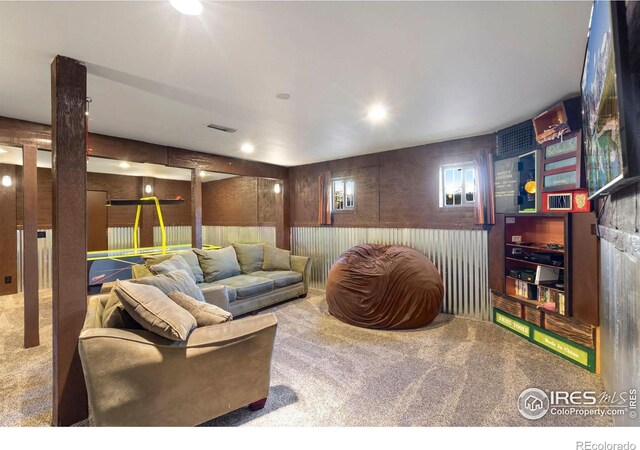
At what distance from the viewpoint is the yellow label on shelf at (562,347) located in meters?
2.56

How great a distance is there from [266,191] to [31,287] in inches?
174

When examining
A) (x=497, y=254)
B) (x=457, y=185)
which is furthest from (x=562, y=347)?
(x=457, y=185)

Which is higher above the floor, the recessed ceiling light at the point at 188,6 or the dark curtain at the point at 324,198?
the recessed ceiling light at the point at 188,6

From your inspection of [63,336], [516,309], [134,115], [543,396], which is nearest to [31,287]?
[63,336]

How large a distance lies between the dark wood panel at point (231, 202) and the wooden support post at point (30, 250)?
4.15m

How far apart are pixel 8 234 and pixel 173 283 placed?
500 centimetres

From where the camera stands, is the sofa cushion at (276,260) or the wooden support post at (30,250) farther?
the sofa cushion at (276,260)

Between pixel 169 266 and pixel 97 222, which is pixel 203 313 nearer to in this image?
pixel 169 266

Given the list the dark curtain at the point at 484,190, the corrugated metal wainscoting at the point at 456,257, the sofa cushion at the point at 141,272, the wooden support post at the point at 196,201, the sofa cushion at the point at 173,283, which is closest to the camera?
the sofa cushion at the point at 173,283

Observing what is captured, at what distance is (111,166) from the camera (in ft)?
18.9

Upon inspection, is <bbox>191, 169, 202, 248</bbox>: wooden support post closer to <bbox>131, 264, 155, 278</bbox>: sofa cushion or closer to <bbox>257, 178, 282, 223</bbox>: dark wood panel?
<bbox>131, 264, 155, 278</bbox>: sofa cushion

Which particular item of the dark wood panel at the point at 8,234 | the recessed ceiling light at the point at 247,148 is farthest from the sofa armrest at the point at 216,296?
the dark wood panel at the point at 8,234

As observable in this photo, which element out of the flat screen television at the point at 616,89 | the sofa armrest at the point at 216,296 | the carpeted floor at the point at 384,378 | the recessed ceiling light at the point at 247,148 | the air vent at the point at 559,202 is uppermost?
the recessed ceiling light at the point at 247,148

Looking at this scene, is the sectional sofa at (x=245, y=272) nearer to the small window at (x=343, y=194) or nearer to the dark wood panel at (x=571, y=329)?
the small window at (x=343, y=194)
